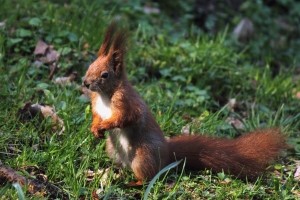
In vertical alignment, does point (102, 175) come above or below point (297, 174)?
above

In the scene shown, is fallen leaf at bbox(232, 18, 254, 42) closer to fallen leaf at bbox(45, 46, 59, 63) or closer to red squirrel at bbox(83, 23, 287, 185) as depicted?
fallen leaf at bbox(45, 46, 59, 63)

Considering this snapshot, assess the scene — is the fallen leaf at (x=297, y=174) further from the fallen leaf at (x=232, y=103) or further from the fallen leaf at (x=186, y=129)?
the fallen leaf at (x=232, y=103)

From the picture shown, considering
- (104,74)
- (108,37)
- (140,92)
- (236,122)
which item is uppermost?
(108,37)

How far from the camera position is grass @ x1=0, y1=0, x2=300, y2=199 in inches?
121

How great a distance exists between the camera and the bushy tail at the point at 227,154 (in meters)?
3.20

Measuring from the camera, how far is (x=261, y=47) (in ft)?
19.0

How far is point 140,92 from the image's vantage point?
417 cm

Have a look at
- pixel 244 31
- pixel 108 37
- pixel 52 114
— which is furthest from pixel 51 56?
pixel 244 31

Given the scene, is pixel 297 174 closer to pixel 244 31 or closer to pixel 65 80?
pixel 65 80

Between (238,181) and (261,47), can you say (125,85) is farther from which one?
(261,47)

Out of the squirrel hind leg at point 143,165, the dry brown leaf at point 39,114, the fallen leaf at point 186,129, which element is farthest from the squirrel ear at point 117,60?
the fallen leaf at point 186,129

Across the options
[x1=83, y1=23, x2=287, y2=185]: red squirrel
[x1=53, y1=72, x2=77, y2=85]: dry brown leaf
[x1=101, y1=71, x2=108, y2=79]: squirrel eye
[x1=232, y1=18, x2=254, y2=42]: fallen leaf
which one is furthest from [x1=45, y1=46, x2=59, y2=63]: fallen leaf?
[x1=232, y1=18, x2=254, y2=42]: fallen leaf

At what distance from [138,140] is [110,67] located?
1.28 ft

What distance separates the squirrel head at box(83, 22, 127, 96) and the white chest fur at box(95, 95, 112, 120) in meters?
0.05
